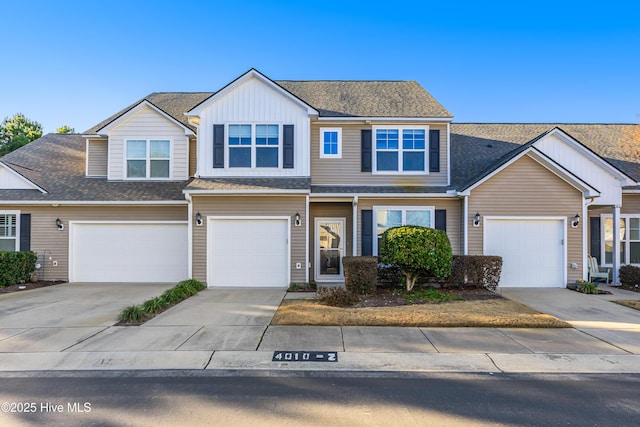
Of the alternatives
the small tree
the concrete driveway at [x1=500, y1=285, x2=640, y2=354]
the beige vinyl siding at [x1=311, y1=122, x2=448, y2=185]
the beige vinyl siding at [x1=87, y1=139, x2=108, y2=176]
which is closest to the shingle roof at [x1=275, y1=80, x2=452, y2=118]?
the beige vinyl siding at [x1=311, y1=122, x2=448, y2=185]

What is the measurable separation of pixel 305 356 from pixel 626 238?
13.8 meters

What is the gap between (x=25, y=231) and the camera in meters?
12.4

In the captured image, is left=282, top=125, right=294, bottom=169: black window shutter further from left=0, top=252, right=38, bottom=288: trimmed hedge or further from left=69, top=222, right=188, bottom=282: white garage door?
left=0, top=252, right=38, bottom=288: trimmed hedge

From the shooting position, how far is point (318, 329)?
22.5 feet

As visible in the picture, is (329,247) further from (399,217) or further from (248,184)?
(248,184)

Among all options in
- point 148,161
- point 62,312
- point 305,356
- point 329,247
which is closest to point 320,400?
point 305,356

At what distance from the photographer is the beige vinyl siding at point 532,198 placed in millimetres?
11258

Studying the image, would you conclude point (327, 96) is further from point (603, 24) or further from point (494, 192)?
point (603, 24)

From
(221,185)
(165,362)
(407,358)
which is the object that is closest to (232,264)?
(221,185)

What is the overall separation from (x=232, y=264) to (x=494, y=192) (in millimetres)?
8881

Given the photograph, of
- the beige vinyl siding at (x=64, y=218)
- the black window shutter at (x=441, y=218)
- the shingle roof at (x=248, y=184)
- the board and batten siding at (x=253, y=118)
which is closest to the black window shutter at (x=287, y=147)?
the board and batten siding at (x=253, y=118)

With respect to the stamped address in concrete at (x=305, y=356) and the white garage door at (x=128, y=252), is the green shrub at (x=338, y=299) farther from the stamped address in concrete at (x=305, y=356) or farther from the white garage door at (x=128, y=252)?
the white garage door at (x=128, y=252)

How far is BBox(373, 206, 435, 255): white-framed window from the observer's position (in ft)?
39.3

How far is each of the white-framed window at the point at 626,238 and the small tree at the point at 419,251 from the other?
24.8ft
